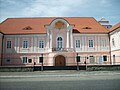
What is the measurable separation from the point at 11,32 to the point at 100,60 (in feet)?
66.3

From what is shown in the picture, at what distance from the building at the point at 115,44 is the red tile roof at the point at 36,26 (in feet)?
9.50

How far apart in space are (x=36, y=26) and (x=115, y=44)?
710 inches

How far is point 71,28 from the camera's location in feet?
116

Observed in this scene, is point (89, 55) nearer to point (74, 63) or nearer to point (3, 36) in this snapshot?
point (74, 63)

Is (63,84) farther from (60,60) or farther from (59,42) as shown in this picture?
(59,42)

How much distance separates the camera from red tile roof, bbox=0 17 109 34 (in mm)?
36525

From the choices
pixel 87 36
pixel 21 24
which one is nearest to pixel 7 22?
pixel 21 24

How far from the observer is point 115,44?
33.1 meters

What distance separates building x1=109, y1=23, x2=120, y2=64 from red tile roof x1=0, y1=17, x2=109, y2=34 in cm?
290

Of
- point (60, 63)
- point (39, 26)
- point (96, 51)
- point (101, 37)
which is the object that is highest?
point (39, 26)

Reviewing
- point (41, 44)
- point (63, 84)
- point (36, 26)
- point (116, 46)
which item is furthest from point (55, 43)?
point (63, 84)

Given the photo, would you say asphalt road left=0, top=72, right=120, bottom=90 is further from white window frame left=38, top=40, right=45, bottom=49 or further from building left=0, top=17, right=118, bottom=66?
white window frame left=38, top=40, right=45, bottom=49

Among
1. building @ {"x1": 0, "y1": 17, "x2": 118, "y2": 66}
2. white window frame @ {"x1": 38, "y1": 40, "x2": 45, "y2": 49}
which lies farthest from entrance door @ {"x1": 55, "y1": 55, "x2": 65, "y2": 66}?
white window frame @ {"x1": 38, "y1": 40, "x2": 45, "y2": 49}

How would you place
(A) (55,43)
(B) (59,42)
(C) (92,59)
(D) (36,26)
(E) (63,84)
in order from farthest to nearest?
1. (D) (36,26)
2. (B) (59,42)
3. (A) (55,43)
4. (C) (92,59)
5. (E) (63,84)
